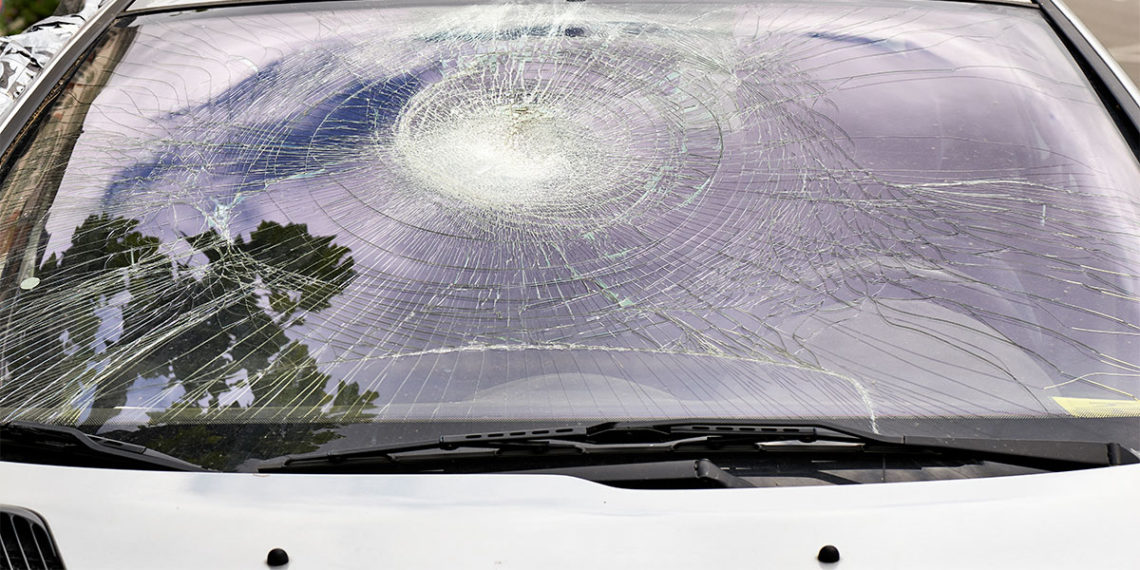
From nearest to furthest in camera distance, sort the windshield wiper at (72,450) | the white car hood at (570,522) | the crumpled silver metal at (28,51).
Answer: the white car hood at (570,522) < the windshield wiper at (72,450) < the crumpled silver metal at (28,51)

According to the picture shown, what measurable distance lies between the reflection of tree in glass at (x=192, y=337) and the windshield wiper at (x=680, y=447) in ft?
0.30

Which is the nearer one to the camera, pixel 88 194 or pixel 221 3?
pixel 88 194

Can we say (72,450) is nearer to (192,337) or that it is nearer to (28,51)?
(192,337)

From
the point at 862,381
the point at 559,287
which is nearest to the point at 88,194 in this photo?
the point at 559,287

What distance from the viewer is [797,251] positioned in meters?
1.55

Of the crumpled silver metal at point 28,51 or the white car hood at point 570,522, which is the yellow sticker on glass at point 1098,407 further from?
the crumpled silver metal at point 28,51

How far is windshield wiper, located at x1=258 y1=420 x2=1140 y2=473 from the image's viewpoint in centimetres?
133

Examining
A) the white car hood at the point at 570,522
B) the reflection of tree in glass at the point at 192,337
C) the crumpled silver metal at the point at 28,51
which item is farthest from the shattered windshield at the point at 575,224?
the crumpled silver metal at the point at 28,51

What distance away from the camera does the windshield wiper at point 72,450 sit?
1360mm

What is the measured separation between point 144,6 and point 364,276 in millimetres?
1060

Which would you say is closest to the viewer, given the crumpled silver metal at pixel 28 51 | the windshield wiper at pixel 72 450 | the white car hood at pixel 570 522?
the white car hood at pixel 570 522

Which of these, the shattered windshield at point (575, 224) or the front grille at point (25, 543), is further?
the shattered windshield at point (575, 224)

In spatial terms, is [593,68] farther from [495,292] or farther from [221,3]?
[221,3]

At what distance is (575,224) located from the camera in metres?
1.62
